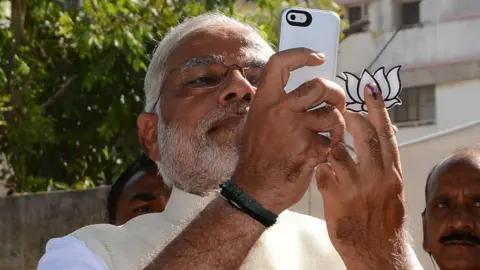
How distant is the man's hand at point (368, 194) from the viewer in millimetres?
1815

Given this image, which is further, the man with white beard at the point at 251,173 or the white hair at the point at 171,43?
the white hair at the point at 171,43

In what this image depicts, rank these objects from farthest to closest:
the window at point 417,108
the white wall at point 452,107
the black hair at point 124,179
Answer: the window at point 417,108 < the white wall at point 452,107 < the black hair at point 124,179

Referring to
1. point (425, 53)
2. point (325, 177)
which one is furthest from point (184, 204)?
point (425, 53)

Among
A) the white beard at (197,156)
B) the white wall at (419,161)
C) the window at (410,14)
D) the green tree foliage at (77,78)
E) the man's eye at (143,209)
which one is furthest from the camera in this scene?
the window at (410,14)

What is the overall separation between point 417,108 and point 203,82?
48.9 feet

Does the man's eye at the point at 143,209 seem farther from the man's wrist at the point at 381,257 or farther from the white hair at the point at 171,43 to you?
the man's wrist at the point at 381,257

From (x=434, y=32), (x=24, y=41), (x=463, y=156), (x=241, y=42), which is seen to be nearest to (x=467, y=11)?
(x=434, y=32)

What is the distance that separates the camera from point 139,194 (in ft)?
12.6

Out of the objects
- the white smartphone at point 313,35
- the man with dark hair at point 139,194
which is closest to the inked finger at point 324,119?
the white smartphone at point 313,35

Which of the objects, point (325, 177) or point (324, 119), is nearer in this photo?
point (324, 119)

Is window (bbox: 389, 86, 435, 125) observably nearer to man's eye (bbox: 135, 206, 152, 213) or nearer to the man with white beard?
man's eye (bbox: 135, 206, 152, 213)

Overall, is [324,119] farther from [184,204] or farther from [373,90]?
[184,204]

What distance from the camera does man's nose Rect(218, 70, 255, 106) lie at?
2.24m

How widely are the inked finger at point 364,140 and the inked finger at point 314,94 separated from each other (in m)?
0.09
